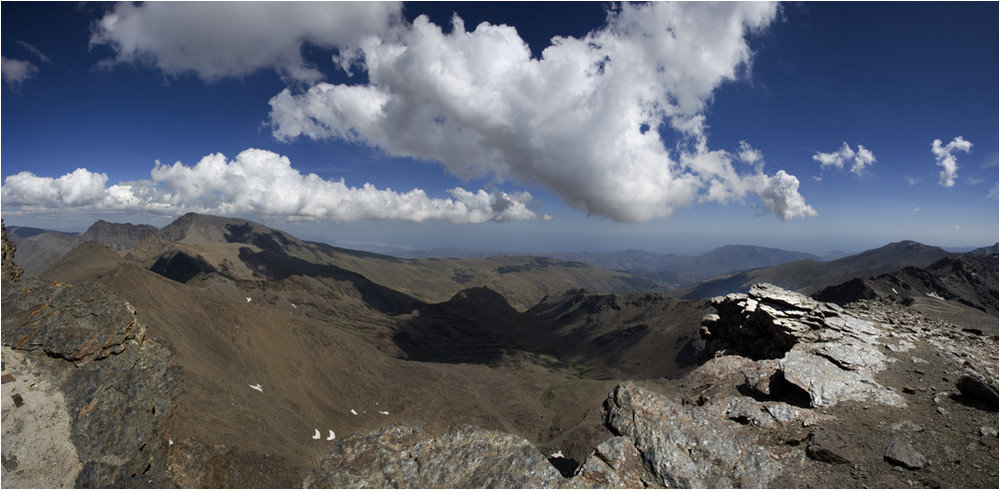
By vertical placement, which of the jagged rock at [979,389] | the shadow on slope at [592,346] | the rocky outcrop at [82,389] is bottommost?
the shadow on slope at [592,346]

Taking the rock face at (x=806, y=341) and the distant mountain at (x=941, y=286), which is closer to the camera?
the rock face at (x=806, y=341)

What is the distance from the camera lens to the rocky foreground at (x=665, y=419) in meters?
13.1

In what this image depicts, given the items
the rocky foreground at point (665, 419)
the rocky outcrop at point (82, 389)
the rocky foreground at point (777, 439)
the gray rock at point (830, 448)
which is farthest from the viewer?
the rocky outcrop at point (82, 389)

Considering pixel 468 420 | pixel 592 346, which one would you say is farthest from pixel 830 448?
pixel 592 346

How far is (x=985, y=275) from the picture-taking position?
11494 cm

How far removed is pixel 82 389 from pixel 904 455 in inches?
1657

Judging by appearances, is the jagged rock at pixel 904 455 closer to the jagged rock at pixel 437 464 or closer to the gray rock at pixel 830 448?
the gray rock at pixel 830 448

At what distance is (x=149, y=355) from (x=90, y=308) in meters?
5.41

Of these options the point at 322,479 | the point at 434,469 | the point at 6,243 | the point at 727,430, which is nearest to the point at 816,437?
the point at 727,430

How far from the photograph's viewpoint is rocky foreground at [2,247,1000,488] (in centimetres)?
1313

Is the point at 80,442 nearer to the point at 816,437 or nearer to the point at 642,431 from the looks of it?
the point at 642,431

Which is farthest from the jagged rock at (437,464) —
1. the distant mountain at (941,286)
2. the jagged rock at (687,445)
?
the distant mountain at (941,286)

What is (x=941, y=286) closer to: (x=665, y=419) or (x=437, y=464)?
(x=665, y=419)

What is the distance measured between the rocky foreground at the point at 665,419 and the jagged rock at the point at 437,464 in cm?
5
